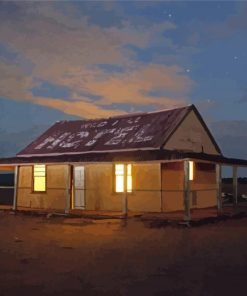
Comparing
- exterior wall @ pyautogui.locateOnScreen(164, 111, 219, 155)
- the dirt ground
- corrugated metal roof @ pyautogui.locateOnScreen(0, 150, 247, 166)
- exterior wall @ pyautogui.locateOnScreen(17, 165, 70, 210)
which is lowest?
the dirt ground

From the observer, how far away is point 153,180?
2069cm

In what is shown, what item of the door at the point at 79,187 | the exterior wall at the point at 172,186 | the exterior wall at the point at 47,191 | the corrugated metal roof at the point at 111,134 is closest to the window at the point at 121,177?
the corrugated metal roof at the point at 111,134

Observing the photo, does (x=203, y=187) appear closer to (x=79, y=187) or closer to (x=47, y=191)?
(x=79, y=187)

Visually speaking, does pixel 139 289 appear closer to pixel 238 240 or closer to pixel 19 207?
pixel 238 240

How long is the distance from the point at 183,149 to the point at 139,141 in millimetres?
2256

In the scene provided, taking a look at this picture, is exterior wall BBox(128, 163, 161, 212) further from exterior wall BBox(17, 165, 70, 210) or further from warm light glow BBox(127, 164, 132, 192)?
exterior wall BBox(17, 165, 70, 210)

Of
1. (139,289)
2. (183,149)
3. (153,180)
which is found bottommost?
(139,289)

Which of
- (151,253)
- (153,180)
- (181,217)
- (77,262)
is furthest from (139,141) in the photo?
(77,262)

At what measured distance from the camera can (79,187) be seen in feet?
75.2

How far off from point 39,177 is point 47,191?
1.01 meters

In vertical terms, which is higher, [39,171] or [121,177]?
[39,171]

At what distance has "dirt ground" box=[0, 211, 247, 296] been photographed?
7.75 meters

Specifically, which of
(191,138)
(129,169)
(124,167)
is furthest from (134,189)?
(191,138)

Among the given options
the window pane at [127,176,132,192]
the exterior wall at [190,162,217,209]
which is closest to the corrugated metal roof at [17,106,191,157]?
the window pane at [127,176,132,192]
